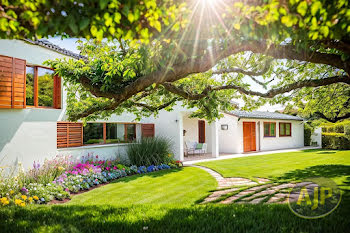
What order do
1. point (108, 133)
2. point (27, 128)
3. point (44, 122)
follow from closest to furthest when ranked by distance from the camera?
point (27, 128), point (44, 122), point (108, 133)

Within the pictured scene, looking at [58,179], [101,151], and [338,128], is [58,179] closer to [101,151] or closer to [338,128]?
[101,151]

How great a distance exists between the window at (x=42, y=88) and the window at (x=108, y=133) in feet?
6.86

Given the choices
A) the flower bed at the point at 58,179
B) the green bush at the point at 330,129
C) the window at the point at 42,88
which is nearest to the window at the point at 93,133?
the flower bed at the point at 58,179

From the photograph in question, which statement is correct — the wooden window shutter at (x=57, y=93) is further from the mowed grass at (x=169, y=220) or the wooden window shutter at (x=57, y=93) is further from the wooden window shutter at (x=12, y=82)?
the mowed grass at (x=169, y=220)

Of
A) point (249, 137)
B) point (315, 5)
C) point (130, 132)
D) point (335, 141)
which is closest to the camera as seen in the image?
point (315, 5)

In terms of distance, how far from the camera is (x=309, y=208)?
4.67m

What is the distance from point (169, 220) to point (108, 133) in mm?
9637

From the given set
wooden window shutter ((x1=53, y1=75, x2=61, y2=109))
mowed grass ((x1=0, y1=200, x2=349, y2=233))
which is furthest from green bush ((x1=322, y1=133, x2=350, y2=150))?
wooden window shutter ((x1=53, y1=75, x2=61, y2=109))

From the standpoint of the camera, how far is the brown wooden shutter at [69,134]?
10.6 metres

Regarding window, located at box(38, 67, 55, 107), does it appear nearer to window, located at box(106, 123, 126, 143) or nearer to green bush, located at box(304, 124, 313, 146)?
window, located at box(106, 123, 126, 143)

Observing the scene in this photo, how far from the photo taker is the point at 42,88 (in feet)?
33.3

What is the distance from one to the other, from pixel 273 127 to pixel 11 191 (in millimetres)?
21434

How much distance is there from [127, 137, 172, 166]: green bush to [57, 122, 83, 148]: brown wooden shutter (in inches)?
103

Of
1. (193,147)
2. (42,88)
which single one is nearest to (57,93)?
(42,88)
